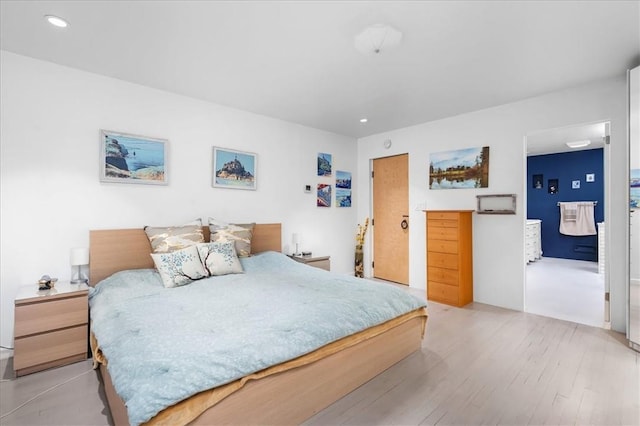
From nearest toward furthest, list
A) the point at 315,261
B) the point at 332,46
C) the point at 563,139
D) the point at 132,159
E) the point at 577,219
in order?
1. the point at 332,46
2. the point at 132,159
3. the point at 315,261
4. the point at 563,139
5. the point at 577,219

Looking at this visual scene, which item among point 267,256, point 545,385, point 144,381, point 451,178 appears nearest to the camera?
point 144,381

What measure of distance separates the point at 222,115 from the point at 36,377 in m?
3.01

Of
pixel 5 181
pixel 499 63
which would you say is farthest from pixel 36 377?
pixel 499 63

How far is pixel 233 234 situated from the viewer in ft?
11.1

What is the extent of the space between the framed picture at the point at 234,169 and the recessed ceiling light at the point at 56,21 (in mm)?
1714

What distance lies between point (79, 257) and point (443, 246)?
13.0ft

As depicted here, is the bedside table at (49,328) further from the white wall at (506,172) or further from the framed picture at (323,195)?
the white wall at (506,172)

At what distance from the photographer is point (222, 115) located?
12.3ft

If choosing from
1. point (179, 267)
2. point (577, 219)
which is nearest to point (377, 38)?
point (179, 267)

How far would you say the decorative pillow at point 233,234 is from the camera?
10.8 feet

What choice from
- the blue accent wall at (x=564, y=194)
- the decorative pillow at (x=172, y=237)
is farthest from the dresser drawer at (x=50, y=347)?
the blue accent wall at (x=564, y=194)

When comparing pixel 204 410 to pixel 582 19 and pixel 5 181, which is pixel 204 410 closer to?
pixel 5 181

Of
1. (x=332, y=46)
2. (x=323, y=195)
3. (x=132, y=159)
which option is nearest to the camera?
(x=332, y=46)

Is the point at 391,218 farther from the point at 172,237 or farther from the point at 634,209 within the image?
the point at 172,237
